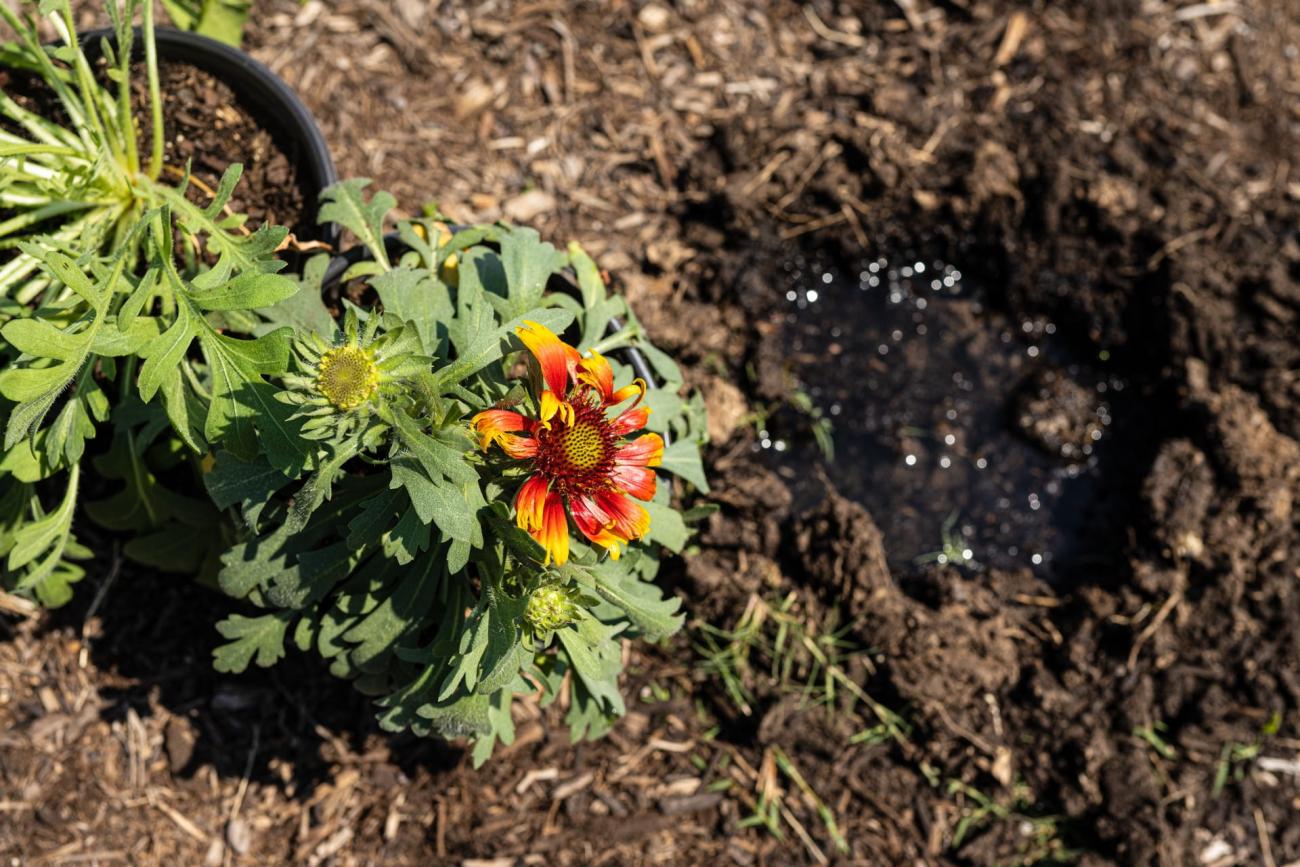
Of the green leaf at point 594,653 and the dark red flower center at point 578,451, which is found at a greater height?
the dark red flower center at point 578,451

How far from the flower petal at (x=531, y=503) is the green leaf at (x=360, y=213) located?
728mm

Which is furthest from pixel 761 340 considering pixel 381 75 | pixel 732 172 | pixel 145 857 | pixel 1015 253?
pixel 145 857

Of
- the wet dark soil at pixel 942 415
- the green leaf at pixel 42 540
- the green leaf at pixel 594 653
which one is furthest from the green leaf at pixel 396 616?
the wet dark soil at pixel 942 415

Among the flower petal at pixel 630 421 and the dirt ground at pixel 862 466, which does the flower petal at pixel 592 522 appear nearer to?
the flower petal at pixel 630 421

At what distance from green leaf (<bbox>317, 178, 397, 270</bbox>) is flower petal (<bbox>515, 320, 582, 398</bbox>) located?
62 cm

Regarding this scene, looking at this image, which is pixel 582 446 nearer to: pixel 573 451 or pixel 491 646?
pixel 573 451

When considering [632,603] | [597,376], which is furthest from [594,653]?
[597,376]

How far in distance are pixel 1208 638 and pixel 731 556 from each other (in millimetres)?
1392

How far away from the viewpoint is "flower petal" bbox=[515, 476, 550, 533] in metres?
1.68

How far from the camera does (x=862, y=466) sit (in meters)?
3.14

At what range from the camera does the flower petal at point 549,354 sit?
5.55 ft

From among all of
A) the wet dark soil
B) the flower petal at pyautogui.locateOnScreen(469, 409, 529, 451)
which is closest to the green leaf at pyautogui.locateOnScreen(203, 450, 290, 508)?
the flower petal at pyautogui.locateOnScreen(469, 409, 529, 451)

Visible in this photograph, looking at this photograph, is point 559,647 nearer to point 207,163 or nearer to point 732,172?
point 207,163

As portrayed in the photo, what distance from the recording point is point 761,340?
10.1 ft
